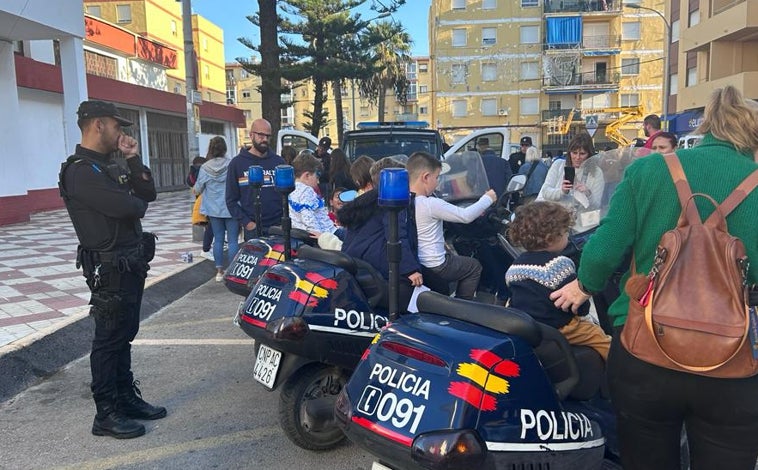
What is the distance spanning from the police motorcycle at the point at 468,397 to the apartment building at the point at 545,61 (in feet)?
148

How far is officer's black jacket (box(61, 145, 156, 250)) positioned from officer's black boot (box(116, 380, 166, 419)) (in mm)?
965

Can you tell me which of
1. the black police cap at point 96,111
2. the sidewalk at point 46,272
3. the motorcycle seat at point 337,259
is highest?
the black police cap at point 96,111

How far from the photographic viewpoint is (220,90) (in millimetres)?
46156

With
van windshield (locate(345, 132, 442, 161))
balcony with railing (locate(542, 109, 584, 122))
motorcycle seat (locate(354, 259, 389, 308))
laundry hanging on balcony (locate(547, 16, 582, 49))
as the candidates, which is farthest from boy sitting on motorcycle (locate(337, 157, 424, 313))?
laundry hanging on balcony (locate(547, 16, 582, 49))

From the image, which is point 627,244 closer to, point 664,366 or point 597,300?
point 664,366

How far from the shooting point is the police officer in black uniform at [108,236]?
3424 mm

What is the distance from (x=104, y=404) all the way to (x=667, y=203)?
325cm

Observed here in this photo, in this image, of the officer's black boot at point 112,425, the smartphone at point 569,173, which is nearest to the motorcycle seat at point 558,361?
the smartphone at point 569,173

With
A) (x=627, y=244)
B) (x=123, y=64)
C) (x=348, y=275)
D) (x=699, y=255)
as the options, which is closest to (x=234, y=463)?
(x=348, y=275)

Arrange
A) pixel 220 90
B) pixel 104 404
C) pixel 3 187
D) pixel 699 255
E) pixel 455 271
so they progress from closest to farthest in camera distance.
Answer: pixel 699 255 < pixel 104 404 < pixel 455 271 < pixel 3 187 < pixel 220 90

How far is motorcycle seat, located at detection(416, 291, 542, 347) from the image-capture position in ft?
7.13

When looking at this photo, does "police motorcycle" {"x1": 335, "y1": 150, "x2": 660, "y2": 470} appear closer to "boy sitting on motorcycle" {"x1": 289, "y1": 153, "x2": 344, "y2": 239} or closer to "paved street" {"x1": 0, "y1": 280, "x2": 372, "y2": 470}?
"paved street" {"x1": 0, "y1": 280, "x2": 372, "y2": 470}

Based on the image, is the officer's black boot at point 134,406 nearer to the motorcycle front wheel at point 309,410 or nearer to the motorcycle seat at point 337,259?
the motorcycle front wheel at point 309,410

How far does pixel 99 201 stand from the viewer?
11.1ft
